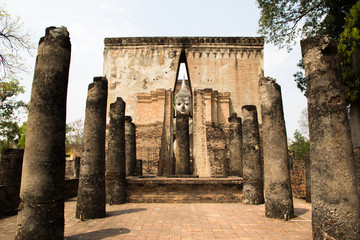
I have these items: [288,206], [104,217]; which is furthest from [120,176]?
[288,206]

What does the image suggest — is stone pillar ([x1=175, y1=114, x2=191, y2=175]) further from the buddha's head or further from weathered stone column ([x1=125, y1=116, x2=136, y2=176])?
weathered stone column ([x1=125, y1=116, x2=136, y2=176])

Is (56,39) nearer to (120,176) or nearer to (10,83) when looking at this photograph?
(120,176)

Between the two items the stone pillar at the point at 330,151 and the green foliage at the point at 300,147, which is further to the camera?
the green foliage at the point at 300,147

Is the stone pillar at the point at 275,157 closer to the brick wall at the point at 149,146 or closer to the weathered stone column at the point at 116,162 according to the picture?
the weathered stone column at the point at 116,162

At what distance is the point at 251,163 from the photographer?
8258mm

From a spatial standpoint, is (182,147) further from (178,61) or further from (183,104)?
(178,61)

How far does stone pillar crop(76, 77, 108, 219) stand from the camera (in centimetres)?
595

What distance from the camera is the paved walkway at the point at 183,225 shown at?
4.62 metres

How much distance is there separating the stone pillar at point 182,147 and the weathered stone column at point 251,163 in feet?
14.5

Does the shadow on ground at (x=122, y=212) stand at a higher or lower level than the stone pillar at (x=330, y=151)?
lower

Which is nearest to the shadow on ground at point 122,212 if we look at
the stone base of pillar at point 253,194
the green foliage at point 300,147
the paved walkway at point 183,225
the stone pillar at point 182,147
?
the paved walkway at point 183,225

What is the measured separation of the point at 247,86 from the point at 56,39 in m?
19.7

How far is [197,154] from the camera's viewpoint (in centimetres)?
1794

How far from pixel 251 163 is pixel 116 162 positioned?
167 inches
